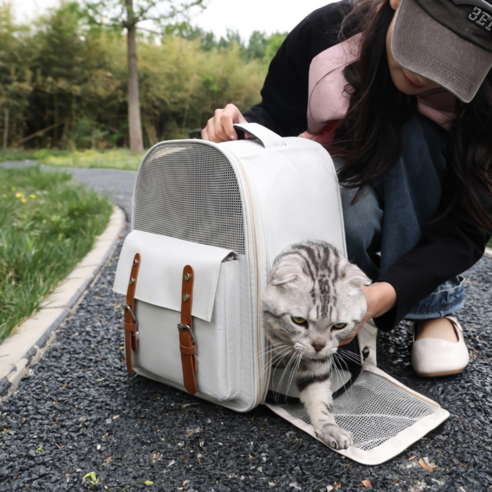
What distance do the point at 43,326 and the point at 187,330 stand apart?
0.81 m

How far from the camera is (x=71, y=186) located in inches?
166

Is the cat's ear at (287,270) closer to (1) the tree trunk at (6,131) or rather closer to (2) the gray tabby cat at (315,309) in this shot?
(2) the gray tabby cat at (315,309)

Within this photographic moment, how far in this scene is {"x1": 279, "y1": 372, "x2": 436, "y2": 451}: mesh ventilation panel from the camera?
1148mm

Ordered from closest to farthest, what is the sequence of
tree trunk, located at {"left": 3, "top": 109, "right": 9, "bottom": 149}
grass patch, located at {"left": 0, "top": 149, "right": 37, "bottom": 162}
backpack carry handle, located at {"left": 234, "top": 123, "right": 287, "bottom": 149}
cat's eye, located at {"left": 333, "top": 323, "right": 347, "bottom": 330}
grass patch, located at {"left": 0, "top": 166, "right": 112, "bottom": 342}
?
cat's eye, located at {"left": 333, "top": 323, "right": 347, "bottom": 330}, backpack carry handle, located at {"left": 234, "top": 123, "right": 287, "bottom": 149}, grass patch, located at {"left": 0, "top": 166, "right": 112, "bottom": 342}, grass patch, located at {"left": 0, "top": 149, "right": 37, "bottom": 162}, tree trunk, located at {"left": 3, "top": 109, "right": 9, "bottom": 149}

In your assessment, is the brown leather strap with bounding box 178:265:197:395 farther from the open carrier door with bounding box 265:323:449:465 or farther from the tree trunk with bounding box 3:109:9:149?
the tree trunk with bounding box 3:109:9:149

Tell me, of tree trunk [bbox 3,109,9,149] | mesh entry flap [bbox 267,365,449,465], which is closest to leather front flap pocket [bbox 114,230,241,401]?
mesh entry flap [bbox 267,365,449,465]

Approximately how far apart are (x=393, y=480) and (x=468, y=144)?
38.6 inches

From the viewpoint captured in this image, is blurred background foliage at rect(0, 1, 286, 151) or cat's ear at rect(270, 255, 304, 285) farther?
blurred background foliage at rect(0, 1, 286, 151)

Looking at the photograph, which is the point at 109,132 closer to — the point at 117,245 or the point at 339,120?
the point at 117,245

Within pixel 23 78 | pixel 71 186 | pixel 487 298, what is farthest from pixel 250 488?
pixel 23 78

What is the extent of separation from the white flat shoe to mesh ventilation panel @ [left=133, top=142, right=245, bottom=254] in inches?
30.4

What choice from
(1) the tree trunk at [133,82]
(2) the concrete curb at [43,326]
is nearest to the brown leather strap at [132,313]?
(2) the concrete curb at [43,326]

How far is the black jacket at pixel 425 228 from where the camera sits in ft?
4.24

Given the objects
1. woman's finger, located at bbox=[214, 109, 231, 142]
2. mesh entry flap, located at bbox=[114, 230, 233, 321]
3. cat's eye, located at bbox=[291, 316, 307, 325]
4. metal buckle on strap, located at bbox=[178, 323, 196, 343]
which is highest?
woman's finger, located at bbox=[214, 109, 231, 142]
